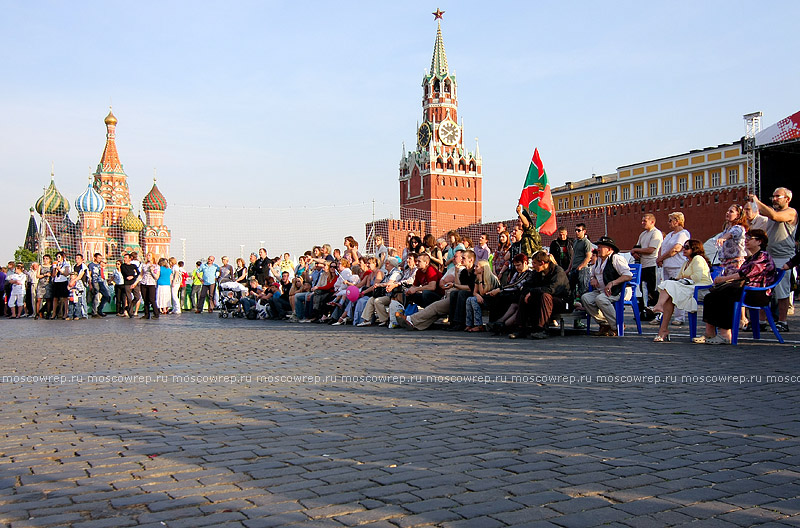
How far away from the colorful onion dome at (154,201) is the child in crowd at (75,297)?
61.2 m

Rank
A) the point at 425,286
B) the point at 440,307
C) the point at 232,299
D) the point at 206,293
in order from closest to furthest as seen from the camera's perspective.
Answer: the point at 440,307 < the point at 425,286 < the point at 232,299 < the point at 206,293

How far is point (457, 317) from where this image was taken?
1181 centimetres

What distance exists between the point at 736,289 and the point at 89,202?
76.7 meters

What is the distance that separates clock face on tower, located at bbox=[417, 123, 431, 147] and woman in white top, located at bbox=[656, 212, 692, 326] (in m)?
89.9

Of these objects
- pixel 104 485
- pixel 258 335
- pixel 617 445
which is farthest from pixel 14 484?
pixel 258 335

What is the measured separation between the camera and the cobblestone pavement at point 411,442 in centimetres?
307

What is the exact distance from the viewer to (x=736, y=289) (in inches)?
337

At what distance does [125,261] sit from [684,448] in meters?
17.7

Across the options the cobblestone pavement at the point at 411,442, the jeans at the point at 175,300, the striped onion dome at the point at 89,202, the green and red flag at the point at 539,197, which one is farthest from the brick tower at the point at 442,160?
the cobblestone pavement at the point at 411,442

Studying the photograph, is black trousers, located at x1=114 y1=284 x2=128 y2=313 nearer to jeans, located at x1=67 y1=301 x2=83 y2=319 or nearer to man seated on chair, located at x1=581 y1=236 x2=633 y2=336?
jeans, located at x1=67 y1=301 x2=83 y2=319

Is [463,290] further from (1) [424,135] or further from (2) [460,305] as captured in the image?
(1) [424,135]

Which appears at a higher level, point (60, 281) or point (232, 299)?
point (60, 281)

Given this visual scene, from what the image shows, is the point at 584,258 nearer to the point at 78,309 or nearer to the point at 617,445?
the point at 617,445

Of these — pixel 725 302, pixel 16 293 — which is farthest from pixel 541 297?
pixel 16 293
